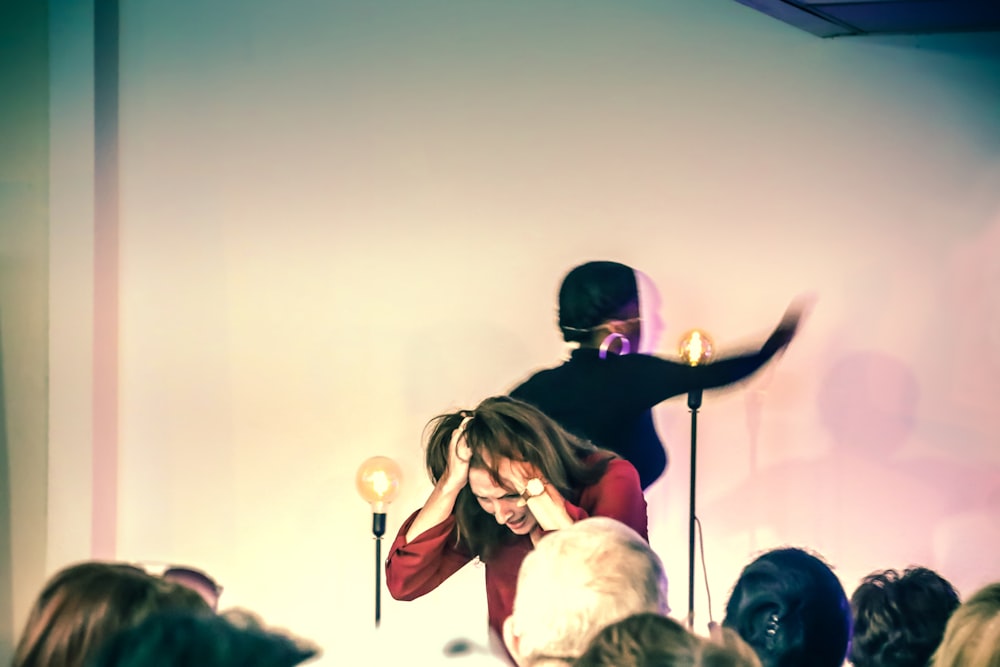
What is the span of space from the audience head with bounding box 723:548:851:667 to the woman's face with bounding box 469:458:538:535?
0.81m

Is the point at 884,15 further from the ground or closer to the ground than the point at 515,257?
further from the ground

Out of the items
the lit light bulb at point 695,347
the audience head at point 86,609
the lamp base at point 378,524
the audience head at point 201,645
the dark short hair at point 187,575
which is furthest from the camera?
the lit light bulb at point 695,347

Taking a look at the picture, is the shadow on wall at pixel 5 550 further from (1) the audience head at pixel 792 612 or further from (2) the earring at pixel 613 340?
(1) the audience head at pixel 792 612

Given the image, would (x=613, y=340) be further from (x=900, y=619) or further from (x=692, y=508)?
(x=900, y=619)

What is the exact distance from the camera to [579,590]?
172 cm

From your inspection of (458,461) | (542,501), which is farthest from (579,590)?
(458,461)

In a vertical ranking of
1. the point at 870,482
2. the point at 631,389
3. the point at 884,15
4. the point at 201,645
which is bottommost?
the point at 870,482

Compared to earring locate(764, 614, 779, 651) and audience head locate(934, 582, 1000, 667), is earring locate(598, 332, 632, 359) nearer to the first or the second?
earring locate(764, 614, 779, 651)

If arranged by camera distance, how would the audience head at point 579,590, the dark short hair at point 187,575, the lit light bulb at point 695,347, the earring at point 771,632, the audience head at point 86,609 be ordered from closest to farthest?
the audience head at point 86,609 → the audience head at point 579,590 → the earring at point 771,632 → the dark short hair at point 187,575 → the lit light bulb at point 695,347

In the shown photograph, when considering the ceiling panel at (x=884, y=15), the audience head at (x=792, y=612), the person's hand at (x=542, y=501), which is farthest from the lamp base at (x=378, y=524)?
the ceiling panel at (x=884, y=15)

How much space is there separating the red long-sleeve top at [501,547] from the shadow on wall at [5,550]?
140cm

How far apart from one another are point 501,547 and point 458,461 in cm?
28

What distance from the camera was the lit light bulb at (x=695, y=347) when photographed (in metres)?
3.40

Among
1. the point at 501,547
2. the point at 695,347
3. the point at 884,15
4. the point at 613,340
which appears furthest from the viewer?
the point at 613,340
